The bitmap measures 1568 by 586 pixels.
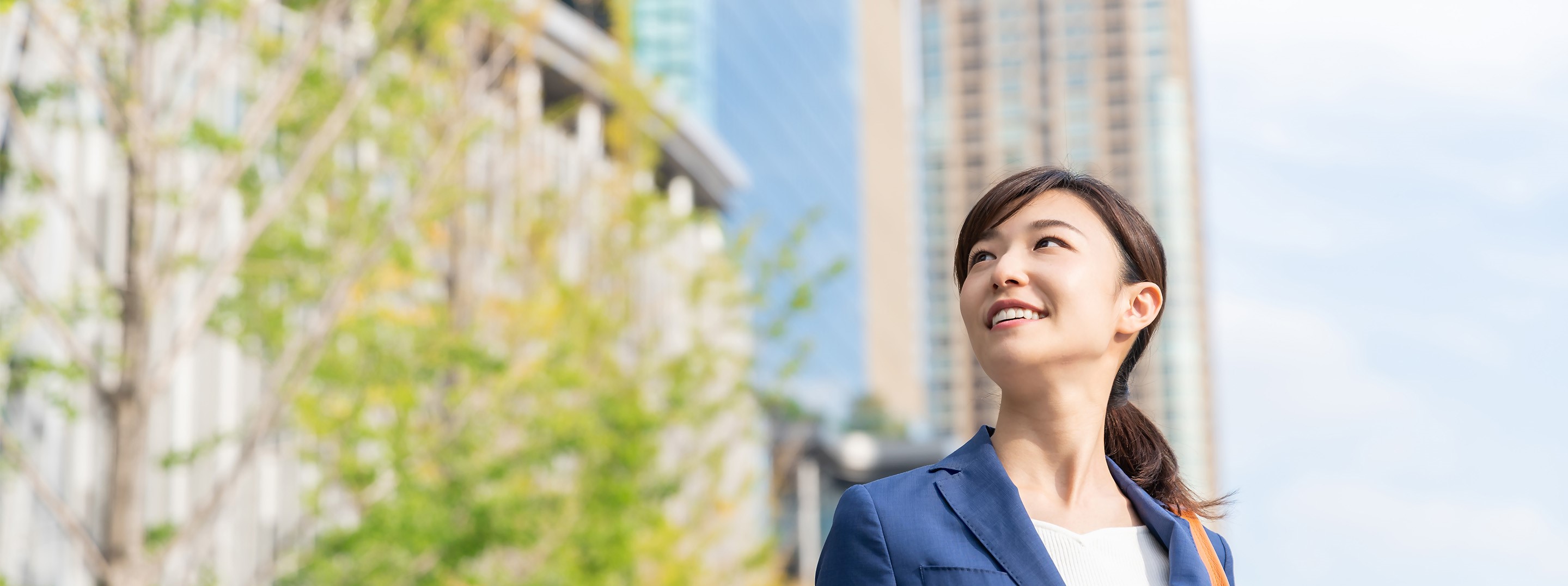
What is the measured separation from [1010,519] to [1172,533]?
22 centimetres

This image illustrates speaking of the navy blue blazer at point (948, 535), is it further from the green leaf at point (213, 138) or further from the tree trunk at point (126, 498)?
the green leaf at point (213, 138)

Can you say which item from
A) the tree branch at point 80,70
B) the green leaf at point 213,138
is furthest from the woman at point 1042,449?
the tree branch at point 80,70

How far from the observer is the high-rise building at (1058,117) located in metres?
103

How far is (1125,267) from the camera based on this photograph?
1.80 metres

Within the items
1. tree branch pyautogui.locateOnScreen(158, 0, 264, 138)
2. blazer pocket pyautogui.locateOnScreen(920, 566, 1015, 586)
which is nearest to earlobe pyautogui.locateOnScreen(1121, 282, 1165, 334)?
blazer pocket pyautogui.locateOnScreen(920, 566, 1015, 586)

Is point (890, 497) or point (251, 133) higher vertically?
point (251, 133)

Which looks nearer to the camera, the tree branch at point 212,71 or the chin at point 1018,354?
the chin at point 1018,354

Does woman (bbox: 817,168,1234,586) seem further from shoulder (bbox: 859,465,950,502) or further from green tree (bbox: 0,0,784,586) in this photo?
green tree (bbox: 0,0,784,586)

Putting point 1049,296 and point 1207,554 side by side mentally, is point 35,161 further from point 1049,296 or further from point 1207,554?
point 1207,554

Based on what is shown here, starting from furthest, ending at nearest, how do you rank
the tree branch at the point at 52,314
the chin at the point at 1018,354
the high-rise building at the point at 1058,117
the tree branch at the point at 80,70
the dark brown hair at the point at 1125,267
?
1. the high-rise building at the point at 1058,117
2. the tree branch at the point at 52,314
3. the tree branch at the point at 80,70
4. the dark brown hair at the point at 1125,267
5. the chin at the point at 1018,354

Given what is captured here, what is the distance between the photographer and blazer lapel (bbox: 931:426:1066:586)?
161cm

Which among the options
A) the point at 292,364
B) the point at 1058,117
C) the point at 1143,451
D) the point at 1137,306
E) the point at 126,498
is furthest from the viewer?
the point at 1058,117

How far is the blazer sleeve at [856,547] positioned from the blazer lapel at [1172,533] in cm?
34

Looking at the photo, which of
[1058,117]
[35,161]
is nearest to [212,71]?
[35,161]
